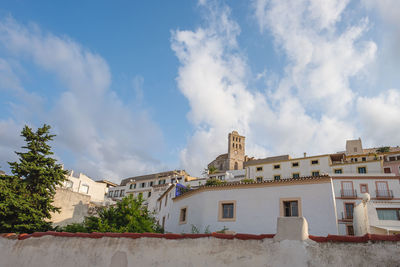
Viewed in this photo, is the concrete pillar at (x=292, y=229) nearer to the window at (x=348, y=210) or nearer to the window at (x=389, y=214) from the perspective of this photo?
the window at (x=389, y=214)

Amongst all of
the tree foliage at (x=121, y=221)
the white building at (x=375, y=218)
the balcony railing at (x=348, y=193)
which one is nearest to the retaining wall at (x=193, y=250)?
the tree foliage at (x=121, y=221)

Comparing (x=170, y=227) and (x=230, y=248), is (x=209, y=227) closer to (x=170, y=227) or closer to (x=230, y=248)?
(x=170, y=227)

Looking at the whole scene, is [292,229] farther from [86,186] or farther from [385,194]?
[86,186]

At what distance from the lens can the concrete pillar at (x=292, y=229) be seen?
24.0 feet

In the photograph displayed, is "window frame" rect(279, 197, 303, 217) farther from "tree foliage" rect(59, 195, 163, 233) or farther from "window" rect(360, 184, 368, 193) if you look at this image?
"window" rect(360, 184, 368, 193)

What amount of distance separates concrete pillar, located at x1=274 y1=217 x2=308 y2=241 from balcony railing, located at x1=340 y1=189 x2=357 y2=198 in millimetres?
30530

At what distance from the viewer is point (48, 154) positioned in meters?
22.3

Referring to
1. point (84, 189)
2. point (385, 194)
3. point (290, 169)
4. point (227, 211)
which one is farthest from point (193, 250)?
point (84, 189)

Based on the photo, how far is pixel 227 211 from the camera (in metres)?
22.0

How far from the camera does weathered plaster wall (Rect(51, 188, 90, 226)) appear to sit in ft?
92.1

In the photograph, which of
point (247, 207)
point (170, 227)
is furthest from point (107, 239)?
point (170, 227)

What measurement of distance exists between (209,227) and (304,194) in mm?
7110

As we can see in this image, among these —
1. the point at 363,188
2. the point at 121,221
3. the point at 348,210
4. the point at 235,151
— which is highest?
the point at 235,151

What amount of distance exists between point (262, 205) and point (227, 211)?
8.74 ft
